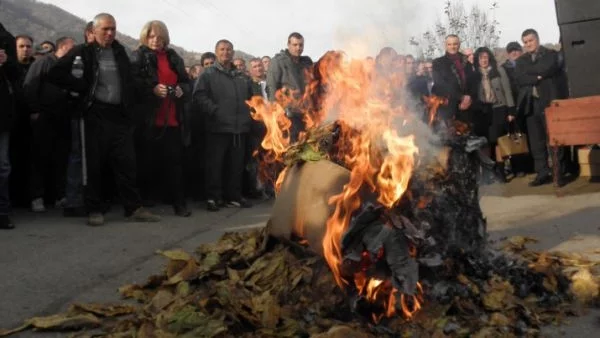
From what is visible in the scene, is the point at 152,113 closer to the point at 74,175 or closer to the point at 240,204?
the point at 74,175

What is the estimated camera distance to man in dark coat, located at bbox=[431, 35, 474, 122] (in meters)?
10.7

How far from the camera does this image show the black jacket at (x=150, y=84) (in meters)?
7.93

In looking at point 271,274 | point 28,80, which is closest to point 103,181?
point 28,80

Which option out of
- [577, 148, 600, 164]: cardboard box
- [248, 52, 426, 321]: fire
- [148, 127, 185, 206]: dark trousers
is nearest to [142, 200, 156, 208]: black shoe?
[148, 127, 185, 206]: dark trousers

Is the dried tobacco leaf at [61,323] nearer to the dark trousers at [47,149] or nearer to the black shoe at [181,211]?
the black shoe at [181,211]

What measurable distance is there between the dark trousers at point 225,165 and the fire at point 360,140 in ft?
11.0

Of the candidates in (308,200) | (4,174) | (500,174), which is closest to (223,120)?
(4,174)

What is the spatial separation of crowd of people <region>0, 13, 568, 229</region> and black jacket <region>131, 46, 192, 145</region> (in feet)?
0.04

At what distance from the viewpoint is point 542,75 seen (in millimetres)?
10500

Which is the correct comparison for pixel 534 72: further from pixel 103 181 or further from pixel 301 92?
pixel 103 181

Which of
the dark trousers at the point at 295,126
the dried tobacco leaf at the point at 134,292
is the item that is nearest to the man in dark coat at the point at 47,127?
the dark trousers at the point at 295,126

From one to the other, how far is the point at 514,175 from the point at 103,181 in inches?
262

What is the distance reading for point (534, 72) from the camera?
34.6 ft

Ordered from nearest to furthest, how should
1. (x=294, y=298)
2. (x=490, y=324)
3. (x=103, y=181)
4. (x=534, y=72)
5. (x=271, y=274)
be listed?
(x=490, y=324), (x=294, y=298), (x=271, y=274), (x=103, y=181), (x=534, y=72)
